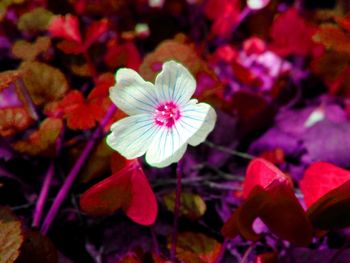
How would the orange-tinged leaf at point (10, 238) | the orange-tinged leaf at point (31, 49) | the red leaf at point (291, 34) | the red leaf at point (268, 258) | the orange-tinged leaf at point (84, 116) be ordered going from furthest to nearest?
the red leaf at point (291, 34), the orange-tinged leaf at point (31, 49), the orange-tinged leaf at point (84, 116), the red leaf at point (268, 258), the orange-tinged leaf at point (10, 238)

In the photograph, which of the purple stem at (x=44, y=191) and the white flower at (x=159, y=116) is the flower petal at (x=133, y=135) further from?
the purple stem at (x=44, y=191)

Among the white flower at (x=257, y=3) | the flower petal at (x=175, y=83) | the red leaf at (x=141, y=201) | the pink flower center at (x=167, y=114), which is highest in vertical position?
the flower petal at (x=175, y=83)

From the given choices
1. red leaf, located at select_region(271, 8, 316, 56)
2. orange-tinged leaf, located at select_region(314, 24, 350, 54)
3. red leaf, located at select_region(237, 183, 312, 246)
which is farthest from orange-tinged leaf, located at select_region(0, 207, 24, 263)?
red leaf, located at select_region(271, 8, 316, 56)

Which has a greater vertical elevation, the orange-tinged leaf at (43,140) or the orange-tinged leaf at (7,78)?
the orange-tinged leaf at (7,78)

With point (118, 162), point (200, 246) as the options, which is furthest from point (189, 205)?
point (118, 162)

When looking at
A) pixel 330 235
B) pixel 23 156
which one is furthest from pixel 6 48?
pixel 330 235

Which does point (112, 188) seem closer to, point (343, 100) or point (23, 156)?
point (23, 156)

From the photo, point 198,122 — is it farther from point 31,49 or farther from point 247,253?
point 31,49

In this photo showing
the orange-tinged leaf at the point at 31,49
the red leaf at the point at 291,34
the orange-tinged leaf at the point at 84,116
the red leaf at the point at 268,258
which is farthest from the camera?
the red leaf at the point at 291,34

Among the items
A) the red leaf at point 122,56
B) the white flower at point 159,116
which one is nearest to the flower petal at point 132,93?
the white flower at point 159,116
